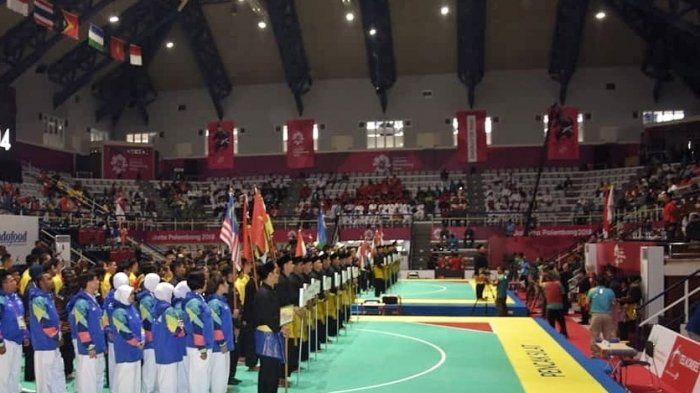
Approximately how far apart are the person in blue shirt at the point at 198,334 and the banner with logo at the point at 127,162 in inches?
1270

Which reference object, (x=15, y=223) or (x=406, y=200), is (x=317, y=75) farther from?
(x=15, y=223)

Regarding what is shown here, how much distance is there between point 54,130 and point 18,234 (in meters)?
18.5

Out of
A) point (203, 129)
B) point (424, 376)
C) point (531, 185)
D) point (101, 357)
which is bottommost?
point (424, 376)

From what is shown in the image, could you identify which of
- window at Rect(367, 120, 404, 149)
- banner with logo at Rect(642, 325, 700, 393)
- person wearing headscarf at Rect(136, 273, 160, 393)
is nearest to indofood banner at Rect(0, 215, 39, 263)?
person wearing headscarf at Rect(136, 273, 160, 393)

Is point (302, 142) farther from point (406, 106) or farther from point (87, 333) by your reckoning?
point (87, 333)

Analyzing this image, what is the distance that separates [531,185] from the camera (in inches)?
1417

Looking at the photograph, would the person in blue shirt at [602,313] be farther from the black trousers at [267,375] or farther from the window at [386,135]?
the window at [386,135]

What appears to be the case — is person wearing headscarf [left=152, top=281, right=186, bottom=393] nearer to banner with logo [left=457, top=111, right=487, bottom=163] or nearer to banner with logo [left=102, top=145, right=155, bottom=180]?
banner with logo [left=457, top=111, right=487, bottom=163]

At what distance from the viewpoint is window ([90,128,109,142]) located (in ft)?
129

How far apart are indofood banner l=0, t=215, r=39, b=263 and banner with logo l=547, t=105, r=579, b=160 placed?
22.0 m

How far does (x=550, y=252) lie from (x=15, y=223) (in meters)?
20.5

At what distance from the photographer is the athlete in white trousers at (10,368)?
7929mm

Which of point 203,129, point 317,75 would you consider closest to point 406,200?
point 317,75

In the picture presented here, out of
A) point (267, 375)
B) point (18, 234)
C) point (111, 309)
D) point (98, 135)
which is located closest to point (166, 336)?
point (111, 309)
